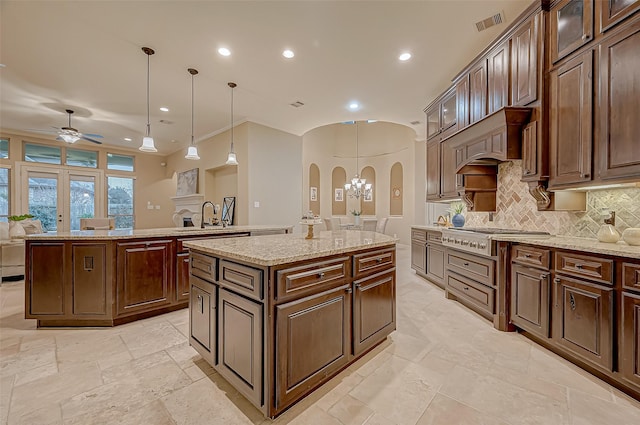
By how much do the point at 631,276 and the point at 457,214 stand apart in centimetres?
236

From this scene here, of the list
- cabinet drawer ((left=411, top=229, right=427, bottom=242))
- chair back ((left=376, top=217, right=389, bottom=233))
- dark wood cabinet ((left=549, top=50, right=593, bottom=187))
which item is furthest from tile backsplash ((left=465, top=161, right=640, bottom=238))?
chair back ((left=376, top=217, right=389, bottom=233))

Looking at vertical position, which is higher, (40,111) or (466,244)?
(40,111)

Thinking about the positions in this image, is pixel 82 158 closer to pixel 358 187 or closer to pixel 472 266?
pixel 358 187

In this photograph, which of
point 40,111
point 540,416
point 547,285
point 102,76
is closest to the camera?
point 540,416

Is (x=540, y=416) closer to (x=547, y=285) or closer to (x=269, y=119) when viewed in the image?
(x=547, y=285)

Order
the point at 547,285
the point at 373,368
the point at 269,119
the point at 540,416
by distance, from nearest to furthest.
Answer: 1. the point at 540,416
2. the point at 373,368
3. the point at 547,285
4. the point at 269,119

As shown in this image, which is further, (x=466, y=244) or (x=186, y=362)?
(x=466, y=244)

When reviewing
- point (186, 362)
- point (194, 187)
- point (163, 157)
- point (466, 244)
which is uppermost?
point (163, 157)

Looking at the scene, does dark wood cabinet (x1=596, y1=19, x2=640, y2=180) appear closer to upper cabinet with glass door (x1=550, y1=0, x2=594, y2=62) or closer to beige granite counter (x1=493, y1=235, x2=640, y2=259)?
upper cabinet with glass door (x1=550, y1=0, x2=594, y2=62)

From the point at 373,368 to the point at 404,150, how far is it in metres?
8.24

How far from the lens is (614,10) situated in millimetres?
1873

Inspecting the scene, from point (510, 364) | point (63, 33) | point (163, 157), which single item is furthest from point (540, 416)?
point (163, 157)

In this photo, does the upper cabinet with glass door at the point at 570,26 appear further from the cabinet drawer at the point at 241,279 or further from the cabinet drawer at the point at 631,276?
the cabinet drawer at the point at 241,279

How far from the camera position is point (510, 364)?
6.62 feet
